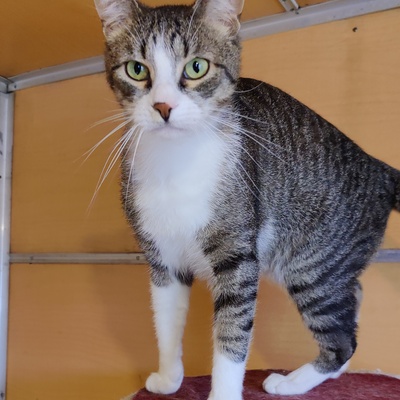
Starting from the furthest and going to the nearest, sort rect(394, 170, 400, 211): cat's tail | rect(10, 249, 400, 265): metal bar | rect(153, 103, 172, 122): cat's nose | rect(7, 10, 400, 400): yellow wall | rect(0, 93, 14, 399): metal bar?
rect(0, 93, 14, 399): metal bar
rect(10, 249, 400, 265): metal bar
rect(7, 10, 400, 400): yellow wall
rect(394, 170, 400, 211): cat's tail
rect(153, 103, 172, 122): cat's nose

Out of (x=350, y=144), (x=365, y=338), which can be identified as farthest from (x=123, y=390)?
(x=350, y=144)

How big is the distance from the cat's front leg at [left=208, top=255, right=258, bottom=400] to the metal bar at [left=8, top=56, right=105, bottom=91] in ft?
2.89

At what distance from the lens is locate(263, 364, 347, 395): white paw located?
0.95m

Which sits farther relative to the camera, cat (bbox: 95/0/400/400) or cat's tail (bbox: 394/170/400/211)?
cat's tail (bbox: 394/170/400/211)

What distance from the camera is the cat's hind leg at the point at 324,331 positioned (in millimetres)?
945

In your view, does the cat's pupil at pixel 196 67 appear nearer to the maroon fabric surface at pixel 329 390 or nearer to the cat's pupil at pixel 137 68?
the cat's pupil at pixel 137 68

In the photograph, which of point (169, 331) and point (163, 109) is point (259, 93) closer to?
point (163, 109)

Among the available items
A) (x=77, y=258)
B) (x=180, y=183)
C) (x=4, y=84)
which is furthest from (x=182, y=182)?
(x=4, y=84)

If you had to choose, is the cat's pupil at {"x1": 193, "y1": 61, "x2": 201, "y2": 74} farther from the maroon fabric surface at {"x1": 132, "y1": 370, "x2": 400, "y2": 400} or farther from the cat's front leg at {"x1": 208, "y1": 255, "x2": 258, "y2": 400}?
the maroon fabric surface at {"x1": 132, "y1": 370, "x2": 400, "y2": 400}

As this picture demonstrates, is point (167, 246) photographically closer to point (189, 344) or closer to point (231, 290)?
point (231, 290)

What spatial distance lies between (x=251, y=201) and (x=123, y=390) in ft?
2.71

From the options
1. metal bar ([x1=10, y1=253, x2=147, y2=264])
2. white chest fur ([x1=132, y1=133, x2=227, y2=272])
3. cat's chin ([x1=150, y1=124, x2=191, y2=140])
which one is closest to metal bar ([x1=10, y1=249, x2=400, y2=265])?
metal bar ([x1=10, y1=253, x2=147, y2=264])

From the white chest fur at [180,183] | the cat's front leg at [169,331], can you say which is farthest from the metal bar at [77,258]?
the white chest fur at [180,183]

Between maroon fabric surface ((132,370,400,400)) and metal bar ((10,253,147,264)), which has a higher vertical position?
metal bar ((10,253,147,264))
